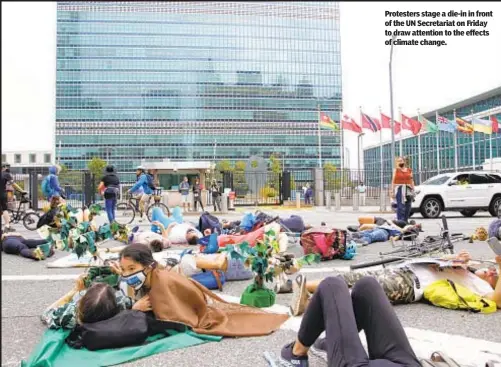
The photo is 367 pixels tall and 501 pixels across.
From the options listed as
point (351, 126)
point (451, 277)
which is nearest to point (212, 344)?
point (451, 277)

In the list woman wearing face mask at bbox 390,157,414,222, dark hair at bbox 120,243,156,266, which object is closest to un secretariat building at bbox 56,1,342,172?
woman wearing face mask at bbox 390,157,414,222

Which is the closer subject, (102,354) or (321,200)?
(102,354)

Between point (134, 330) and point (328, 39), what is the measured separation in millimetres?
85074

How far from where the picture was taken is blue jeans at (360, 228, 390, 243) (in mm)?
9377

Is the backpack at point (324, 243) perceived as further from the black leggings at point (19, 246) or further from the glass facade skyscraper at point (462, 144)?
the glass facade skyscraper at point (462, 144)

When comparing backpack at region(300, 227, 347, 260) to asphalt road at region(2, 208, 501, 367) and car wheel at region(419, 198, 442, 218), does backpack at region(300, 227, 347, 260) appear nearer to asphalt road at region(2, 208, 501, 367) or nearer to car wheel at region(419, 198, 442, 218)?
asphalt road at region(2, 208, 501, 367)

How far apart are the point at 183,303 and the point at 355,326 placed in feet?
5.74

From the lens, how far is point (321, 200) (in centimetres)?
3034

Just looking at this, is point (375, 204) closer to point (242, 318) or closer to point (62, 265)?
point (62, 265)

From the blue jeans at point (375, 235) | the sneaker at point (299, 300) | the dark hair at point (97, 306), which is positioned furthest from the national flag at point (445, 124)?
the dark hair at point (97, 306)

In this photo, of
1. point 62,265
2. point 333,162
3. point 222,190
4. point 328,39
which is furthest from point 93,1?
point 62,265

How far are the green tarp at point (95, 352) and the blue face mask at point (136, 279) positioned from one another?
18.3 inches

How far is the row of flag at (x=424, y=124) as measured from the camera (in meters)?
33.5

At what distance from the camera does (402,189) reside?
37.2 feet
